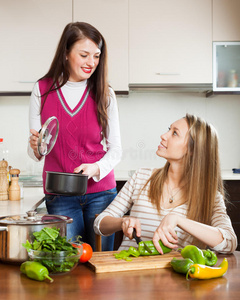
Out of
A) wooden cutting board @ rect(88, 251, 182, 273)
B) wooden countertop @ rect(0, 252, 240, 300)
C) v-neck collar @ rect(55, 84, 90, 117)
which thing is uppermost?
v-neck collar @ rect(55, 84, 90, 117)

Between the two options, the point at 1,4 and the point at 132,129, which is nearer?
the point at 1,4

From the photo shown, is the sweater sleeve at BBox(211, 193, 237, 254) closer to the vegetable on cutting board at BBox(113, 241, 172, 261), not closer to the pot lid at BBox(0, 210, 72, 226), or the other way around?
the vegetable on cutting board at BBox(113, 241, 172, 261)

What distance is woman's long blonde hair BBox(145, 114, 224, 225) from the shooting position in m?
1.71

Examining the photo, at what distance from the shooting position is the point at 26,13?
3385 mm

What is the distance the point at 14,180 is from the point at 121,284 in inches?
55.5

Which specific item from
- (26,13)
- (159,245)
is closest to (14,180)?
(159,245)

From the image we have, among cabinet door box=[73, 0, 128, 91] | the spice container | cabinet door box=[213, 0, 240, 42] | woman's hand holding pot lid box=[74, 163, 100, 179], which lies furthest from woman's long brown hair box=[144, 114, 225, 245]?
cabinet door box=[213, 0, 240, 42]

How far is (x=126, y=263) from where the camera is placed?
1201 millimetres

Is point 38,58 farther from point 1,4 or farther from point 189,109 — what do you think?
point 189,109

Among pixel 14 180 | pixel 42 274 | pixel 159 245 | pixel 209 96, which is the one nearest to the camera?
pixel 42 274

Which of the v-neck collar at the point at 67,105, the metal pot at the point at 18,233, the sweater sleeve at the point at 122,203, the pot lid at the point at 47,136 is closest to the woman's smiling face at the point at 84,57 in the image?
the v-neck collar at the point at 67,105

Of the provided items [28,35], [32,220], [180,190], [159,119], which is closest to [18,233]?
[32,220]

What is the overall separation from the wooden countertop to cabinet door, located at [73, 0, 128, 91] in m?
2.38

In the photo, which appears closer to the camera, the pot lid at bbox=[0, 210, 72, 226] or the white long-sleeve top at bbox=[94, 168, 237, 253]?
the pot lid at bbox=[0, 210, 72, 226]
